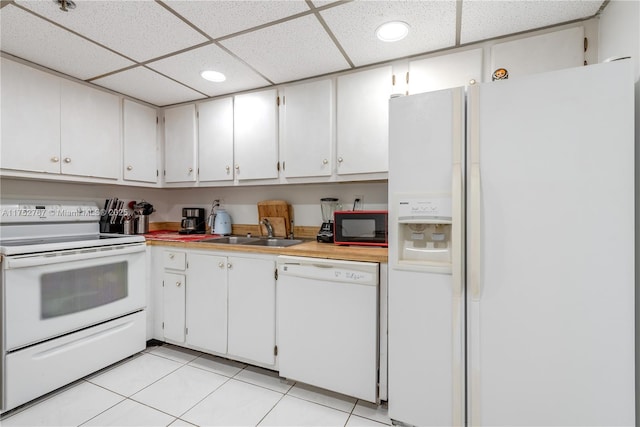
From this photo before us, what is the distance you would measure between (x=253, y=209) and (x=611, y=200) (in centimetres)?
242

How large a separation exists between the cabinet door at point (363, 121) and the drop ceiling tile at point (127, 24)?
38.9 inches

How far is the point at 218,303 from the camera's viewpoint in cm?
208

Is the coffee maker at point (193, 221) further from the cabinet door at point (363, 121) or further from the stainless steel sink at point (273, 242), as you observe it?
the cabinet door at point (363, 121)

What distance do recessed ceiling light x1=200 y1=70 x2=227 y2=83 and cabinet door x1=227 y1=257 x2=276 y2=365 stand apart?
4.52 ft

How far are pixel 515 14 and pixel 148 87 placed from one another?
8.55 feet

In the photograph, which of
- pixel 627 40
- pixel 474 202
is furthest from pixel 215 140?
pixel 627 40

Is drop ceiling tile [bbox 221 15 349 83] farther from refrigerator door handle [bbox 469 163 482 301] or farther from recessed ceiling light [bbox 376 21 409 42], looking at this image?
refrigerator door handle [bbox 469 163 482 301]

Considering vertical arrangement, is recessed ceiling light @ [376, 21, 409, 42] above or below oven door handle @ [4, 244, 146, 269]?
above

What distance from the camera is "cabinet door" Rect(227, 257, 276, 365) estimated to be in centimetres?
191

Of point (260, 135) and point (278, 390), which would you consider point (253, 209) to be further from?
point (278, 390)

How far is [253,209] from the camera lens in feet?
9.12

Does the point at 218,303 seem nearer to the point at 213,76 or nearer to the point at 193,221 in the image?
the point at 193,221

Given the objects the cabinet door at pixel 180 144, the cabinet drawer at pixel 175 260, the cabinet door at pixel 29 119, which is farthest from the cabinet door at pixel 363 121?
the cabinet door at pixel 29 119

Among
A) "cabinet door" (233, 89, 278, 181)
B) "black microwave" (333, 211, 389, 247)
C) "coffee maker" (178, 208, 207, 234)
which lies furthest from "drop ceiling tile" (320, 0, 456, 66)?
"coffee maker" (178, 208, 207, 234)
